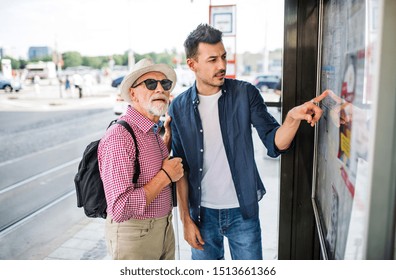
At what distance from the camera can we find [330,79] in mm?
1501

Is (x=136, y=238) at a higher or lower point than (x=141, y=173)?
lower

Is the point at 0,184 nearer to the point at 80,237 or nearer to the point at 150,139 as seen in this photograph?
the point at 80,237

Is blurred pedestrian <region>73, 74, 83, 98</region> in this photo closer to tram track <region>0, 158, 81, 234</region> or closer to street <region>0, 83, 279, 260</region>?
street <region>0, 83, 279, 260</region>

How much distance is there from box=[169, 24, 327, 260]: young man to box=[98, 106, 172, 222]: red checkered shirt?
271 millimetres

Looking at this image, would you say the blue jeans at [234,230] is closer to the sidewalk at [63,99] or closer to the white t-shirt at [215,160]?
the white t-shirt at [215,160]

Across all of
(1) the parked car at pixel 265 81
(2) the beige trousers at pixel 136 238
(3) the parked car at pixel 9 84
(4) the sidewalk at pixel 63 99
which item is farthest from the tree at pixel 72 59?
(2) the beige trousers at pixel 136 238

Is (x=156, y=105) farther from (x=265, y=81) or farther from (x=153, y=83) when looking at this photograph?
(x=265, y=81)

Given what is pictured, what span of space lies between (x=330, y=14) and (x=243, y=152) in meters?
0.72

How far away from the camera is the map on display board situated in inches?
36.2

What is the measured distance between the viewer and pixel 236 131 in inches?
72.8

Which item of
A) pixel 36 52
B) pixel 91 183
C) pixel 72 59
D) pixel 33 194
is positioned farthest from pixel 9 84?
pixel 72 59

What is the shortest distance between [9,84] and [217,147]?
137 inches

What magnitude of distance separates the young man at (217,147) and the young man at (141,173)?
0.63 ft

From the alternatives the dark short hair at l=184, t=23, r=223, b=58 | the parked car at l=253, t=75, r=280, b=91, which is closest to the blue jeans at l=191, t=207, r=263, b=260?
the dark short hair at l=184, t=23, r=223, b=58
